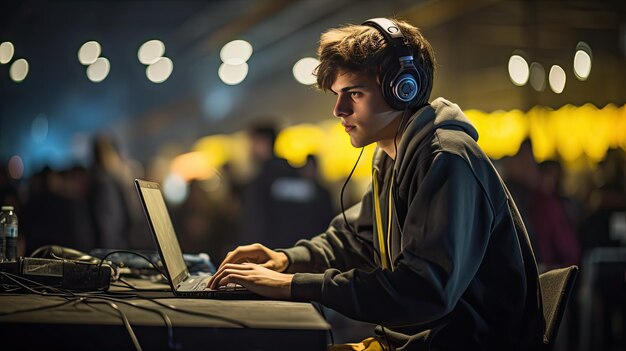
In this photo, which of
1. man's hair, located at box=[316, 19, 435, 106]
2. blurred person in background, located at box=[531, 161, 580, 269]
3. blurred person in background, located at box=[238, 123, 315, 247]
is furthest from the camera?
blurred person in background, located at box=[238, 123, 315, 247]

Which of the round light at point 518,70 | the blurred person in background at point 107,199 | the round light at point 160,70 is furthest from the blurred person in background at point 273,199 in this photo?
the round light at point 160,70

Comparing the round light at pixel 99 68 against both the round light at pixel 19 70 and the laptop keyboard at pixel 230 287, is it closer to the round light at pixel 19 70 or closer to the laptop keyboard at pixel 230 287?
the round light at pixel 19 70

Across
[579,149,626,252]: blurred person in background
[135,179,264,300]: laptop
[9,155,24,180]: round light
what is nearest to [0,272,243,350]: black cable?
[135,179,264,300]: laptop

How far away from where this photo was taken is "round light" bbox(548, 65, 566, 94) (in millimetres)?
7070

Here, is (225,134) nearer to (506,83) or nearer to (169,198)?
(169,198)

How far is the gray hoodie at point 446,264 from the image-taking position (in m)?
1.45

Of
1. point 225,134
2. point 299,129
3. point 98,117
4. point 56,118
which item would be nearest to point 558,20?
point 299,129

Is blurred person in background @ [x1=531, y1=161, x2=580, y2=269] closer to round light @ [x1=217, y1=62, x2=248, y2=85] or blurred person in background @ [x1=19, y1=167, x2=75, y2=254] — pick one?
blurred person in background @ [x1=19, y1=167, x2=75, y2=254]

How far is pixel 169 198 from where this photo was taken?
21.4ft

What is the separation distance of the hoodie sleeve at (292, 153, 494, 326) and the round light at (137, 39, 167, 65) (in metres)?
6.35

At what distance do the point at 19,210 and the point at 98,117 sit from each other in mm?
2543

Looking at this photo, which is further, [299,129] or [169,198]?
[299,129]

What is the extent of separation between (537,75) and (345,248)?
538 cm

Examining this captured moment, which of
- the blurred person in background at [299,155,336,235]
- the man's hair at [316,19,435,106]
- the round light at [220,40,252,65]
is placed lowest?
the blurred person in background at [299,155,336,235]
